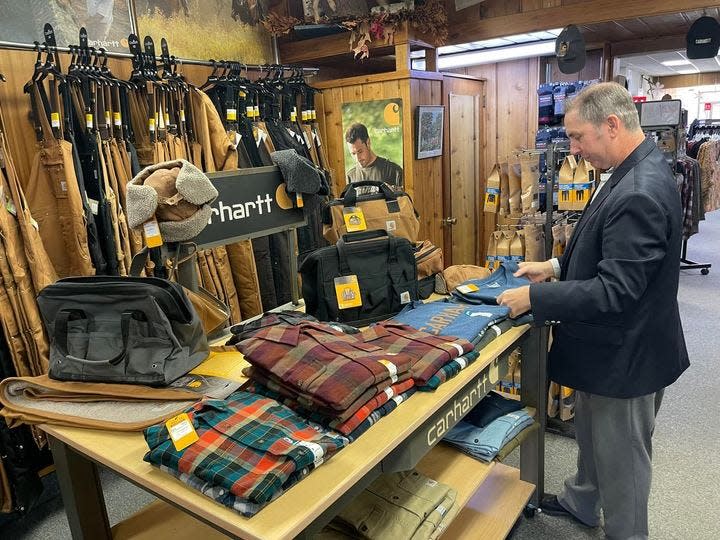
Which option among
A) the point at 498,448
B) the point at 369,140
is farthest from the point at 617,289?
the point at 369,140

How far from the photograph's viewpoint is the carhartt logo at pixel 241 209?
6.48 ft

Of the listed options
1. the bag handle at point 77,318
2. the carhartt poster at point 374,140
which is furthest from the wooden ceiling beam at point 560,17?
the bag handle at point 77,318

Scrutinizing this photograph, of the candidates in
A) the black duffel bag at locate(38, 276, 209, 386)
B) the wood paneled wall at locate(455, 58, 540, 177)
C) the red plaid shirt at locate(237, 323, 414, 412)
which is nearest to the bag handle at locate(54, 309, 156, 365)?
the black duffel bag at locate(38, 276, 209, 386)

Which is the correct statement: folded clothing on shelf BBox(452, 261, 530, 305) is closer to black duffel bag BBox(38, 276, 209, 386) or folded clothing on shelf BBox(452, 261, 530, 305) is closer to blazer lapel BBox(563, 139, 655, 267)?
blazer lapel BBox(563, 139, 655, 267)

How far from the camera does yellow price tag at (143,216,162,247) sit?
67.1 inches

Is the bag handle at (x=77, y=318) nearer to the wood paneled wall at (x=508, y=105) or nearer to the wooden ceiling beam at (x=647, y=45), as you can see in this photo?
the wood paneled wall at (x=508, y=105)

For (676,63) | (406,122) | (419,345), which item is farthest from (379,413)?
(676,63)

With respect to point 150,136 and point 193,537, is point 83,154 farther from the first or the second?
point 193,537

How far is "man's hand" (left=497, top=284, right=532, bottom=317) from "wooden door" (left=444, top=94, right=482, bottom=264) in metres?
2.67

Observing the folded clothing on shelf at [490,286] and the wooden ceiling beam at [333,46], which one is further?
the wooden ceiling beam at [333,46]

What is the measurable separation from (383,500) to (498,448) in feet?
1.53

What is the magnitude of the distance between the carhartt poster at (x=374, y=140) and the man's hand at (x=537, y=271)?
6.24 feet

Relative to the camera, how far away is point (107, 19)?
332 centimetres

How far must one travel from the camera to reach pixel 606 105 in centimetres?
181
